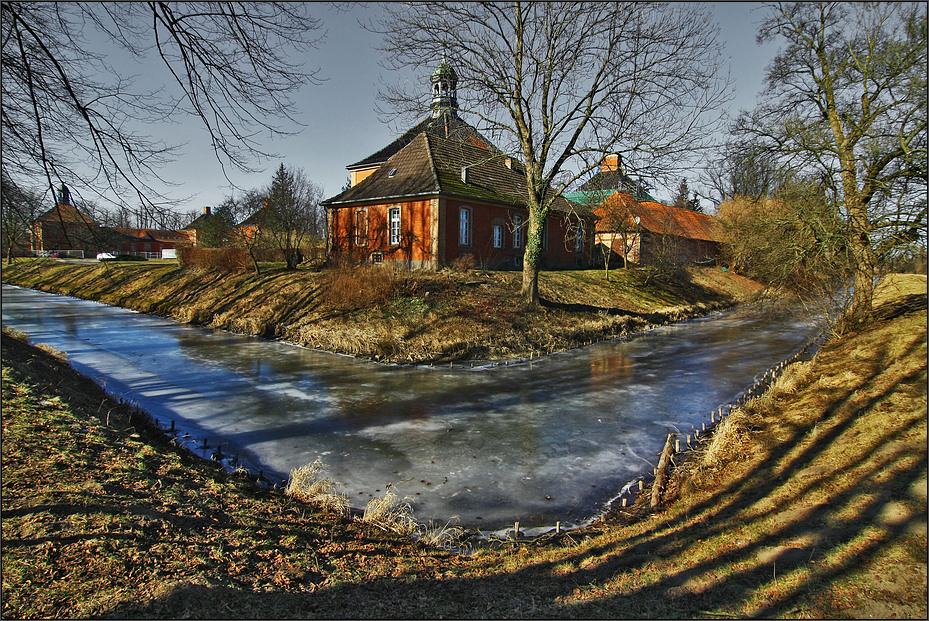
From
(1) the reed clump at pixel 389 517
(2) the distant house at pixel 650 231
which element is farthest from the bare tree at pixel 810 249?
(2) the distant house at pixel 650 231

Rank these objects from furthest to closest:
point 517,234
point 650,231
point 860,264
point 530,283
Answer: point 650,231, point 517,234, point 530,283, point 860,264

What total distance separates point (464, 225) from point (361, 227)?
5.40m

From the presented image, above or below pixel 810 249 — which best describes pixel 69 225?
below

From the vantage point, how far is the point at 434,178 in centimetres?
2244

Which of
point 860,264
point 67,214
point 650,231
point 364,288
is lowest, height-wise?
point 364,288

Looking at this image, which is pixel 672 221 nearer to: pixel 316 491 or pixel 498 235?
pixel 498 235

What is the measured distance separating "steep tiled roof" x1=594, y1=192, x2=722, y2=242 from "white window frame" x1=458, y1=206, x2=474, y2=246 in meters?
11.0

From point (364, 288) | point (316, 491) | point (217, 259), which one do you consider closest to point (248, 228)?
point (217, 259)

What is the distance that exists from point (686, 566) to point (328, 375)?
9309mm

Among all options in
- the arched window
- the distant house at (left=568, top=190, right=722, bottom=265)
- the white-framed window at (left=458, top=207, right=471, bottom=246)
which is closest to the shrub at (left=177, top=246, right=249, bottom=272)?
the white-framed window at (left=458, top=207, right=471, bottom=246)

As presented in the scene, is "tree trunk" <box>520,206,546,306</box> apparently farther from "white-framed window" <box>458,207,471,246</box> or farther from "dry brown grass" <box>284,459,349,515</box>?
"dry brown grass" <box>284,459,349,515</box>

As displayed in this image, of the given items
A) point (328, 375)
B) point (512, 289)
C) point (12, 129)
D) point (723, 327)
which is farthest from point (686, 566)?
point (723, 327)

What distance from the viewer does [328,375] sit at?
11.6m

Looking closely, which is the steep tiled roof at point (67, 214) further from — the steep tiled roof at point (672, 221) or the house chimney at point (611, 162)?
the steep tiled roof at point (672, 221)
